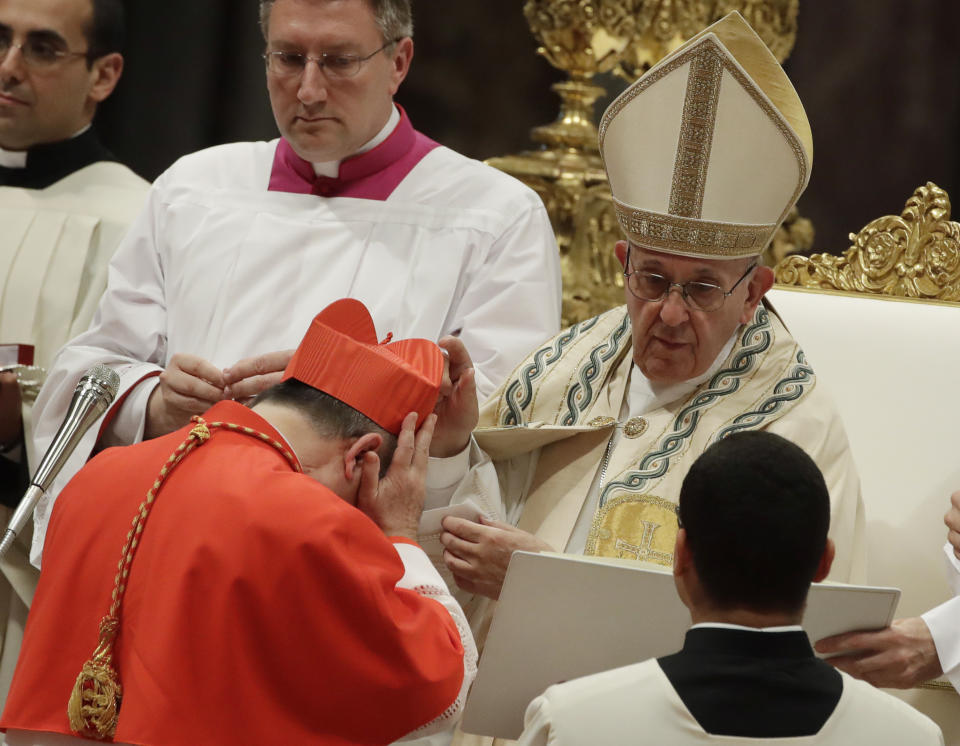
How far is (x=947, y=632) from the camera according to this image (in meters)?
3.06

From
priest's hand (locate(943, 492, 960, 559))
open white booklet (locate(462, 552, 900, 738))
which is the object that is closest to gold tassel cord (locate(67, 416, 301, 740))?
open white booklet (locate(462, 552, 900, 738))

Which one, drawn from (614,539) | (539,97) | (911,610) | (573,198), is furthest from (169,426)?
(539,97)

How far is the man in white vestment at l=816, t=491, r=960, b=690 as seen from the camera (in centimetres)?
259

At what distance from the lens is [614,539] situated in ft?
10.5

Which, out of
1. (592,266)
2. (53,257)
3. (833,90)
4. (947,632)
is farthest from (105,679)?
(833,90)

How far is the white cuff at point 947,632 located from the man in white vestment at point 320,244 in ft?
3.64

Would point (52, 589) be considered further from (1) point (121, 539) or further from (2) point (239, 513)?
(2) point (239, 513)

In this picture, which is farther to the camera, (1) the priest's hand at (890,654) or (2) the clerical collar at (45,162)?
(2) the clerical collar at (45,162)

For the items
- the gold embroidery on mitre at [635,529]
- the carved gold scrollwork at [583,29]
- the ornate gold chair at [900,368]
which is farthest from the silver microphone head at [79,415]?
the carved gold scrollwork at [583,29]

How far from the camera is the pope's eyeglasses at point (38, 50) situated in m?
4.30

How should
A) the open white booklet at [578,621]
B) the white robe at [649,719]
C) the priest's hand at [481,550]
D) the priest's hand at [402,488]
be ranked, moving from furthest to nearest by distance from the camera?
the priest's hand at [481,550] → the priest's hand at [402,488] → the open white booklet at [578,621] → the white robe at [649,719]

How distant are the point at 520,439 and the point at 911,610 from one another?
103cm

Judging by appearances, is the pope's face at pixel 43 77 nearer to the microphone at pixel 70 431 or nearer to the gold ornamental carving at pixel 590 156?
the microphone at pixel 70 431

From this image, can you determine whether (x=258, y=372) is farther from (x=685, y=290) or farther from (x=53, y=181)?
(x=53, y=181)
